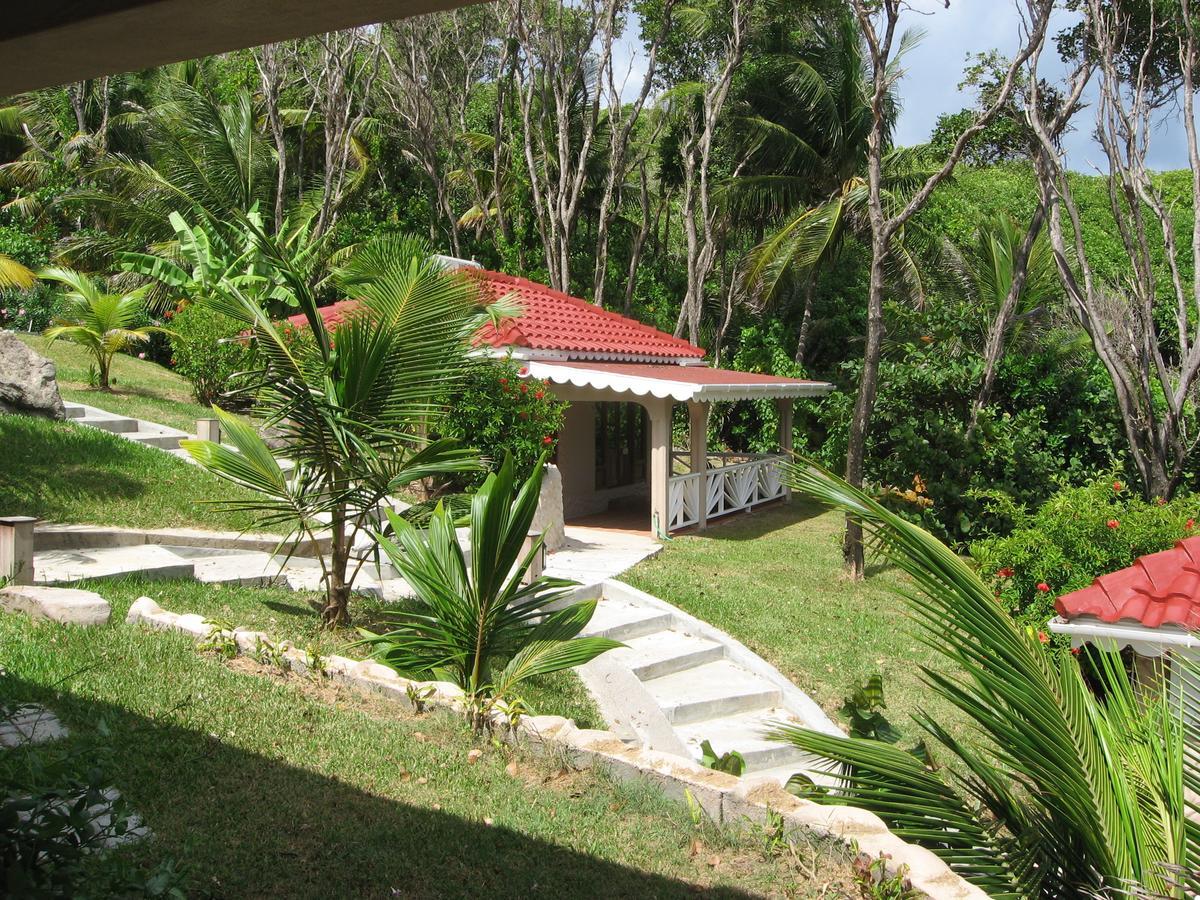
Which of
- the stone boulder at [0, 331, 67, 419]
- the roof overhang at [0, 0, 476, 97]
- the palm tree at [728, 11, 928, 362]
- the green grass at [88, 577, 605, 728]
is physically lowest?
the green grass at [88, 577, 605, 728]

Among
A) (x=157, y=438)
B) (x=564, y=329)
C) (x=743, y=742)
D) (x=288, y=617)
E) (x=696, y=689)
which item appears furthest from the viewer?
(x=564, y=329)

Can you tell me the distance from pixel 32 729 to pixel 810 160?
864 inches

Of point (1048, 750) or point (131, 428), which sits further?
point (131, 428)

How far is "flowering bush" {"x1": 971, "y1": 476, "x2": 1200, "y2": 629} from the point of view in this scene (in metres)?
9.39

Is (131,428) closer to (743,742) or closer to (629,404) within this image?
(629,404)

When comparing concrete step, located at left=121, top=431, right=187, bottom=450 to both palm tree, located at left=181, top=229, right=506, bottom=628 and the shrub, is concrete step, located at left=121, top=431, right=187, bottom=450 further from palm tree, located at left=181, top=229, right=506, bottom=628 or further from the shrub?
palm tree, located at left=181, top=229, right=506, bottom=628

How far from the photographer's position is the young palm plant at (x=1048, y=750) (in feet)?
10.8

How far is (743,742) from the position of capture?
27.5ft

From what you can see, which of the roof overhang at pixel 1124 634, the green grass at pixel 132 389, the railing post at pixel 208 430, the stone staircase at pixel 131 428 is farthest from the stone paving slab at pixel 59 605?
the green grass at pixel 132 389

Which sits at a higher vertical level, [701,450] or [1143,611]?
[1143,611]

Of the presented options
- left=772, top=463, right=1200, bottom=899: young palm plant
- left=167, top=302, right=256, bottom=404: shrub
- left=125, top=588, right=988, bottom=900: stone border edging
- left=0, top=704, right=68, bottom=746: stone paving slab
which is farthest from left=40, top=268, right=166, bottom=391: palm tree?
left=772, top=463, right=1200, bottom=899: young palm plant

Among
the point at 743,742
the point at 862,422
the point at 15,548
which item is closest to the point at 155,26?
the point at 15,548

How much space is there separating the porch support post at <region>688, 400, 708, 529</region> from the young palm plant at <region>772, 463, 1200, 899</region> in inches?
468

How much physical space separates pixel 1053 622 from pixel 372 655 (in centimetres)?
443
